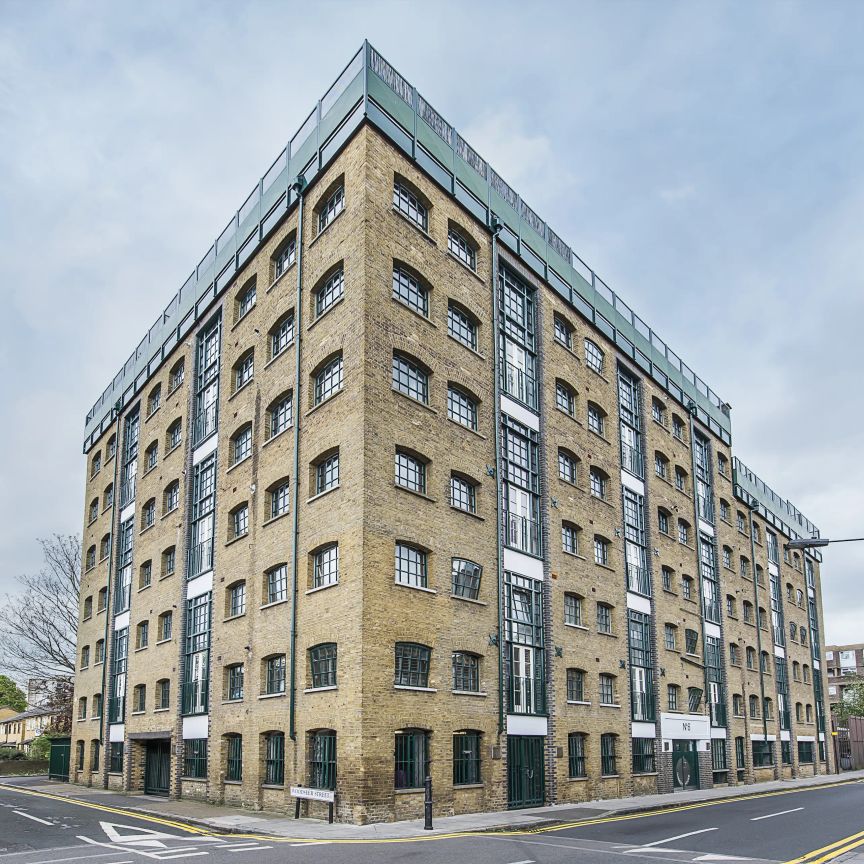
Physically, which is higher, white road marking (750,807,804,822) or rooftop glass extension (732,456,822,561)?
rooftop glass extension (732,456,822,561)

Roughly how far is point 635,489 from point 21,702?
9213 centimetres

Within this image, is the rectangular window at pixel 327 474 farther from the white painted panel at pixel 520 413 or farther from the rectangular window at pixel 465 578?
the white painted panel at pixel 520 413

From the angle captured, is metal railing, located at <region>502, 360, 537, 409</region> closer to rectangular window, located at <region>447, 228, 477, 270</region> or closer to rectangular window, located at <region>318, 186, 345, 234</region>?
rectangular window, located at <region>447, 228, 477, 270</region>

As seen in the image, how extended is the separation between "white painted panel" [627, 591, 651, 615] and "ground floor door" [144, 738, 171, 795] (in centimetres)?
1688

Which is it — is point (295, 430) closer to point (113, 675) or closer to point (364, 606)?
point (364, 606)

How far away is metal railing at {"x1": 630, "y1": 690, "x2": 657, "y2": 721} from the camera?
31.1 metres

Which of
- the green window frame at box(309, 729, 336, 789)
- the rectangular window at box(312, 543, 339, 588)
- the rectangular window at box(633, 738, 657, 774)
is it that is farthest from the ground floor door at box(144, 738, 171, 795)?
the rectangular window at box(633, 738, 657, 774)

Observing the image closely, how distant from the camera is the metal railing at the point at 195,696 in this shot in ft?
90.8

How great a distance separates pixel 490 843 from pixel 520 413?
1420 cm

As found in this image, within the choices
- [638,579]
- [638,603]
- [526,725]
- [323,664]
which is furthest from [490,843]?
[638,579]

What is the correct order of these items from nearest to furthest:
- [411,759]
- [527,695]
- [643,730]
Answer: [411,759] < [527,695] < [643,730]

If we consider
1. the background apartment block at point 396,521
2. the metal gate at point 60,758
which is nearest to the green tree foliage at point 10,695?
the metal gate at point 60,758

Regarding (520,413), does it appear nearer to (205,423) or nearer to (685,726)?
(205,423)

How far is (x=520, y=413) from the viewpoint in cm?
2800
